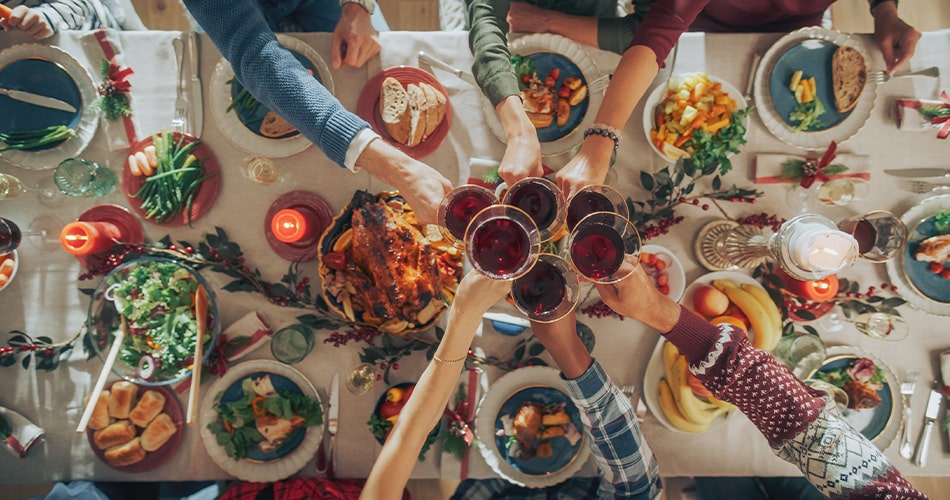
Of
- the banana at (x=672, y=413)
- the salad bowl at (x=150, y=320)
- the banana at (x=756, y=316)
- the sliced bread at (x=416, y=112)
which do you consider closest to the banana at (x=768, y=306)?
the banana at (x=756, y=316)

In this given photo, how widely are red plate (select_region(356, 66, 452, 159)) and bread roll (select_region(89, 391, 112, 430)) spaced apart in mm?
1143

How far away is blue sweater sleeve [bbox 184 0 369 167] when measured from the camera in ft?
4.01

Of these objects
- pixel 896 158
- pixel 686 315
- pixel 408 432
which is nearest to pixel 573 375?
pixel 686 315

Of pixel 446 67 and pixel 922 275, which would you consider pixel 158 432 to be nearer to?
pixel 446 67

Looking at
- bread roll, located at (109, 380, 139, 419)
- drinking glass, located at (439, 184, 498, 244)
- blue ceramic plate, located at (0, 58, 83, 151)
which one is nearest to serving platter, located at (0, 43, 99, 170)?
blue ceramic plate, located at (0, 58, 83, 151)

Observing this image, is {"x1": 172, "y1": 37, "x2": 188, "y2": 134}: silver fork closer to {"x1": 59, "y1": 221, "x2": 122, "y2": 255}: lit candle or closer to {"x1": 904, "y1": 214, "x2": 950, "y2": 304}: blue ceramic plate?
{"x1": 59, "y1": 221, "x2": 122, "y2": 255}: lit candle

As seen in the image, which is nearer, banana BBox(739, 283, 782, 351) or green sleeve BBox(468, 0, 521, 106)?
green sleeve BBox(468, 0, 521, 106)

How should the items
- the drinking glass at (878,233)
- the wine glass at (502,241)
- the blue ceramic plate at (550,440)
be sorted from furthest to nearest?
the blue ceramic plate at (550,440), the drinking glass at (878,233), the wine glass at (502,241)

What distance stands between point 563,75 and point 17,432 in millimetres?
1977

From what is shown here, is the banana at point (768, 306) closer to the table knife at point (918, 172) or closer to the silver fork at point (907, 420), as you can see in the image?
the silver fork at point (907, 420)

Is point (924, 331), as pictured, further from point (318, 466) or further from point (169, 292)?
point (169, 292)

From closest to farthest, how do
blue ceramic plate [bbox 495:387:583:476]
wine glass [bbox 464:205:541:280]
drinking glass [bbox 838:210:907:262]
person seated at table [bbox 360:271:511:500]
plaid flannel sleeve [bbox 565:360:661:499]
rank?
wine glass [bbox 464:205:541:280] → person seated at table [bbox 360:271:511:500] → plaid flannel sleeve [bbox 565:360:661:499] → drinking glass [bbox 838:210:907:262] → blue ceramic plate [bbox 495:387:583:476]

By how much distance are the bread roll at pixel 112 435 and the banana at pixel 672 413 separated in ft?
5.32

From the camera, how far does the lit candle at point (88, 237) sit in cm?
143
